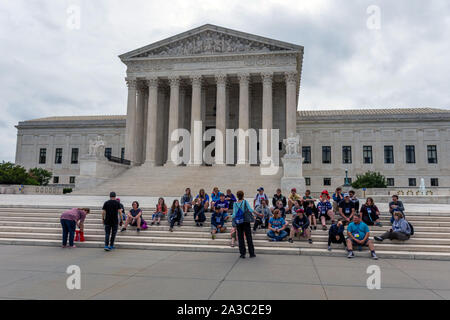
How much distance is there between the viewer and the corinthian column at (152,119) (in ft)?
130

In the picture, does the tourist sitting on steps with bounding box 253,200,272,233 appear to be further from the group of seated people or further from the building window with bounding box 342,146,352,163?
the building window with bounding box 342,146,352,163

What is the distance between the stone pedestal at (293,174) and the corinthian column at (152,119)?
16902 mm

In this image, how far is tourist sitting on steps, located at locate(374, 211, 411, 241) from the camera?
10.7 meters

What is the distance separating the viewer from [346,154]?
51156 millimetres

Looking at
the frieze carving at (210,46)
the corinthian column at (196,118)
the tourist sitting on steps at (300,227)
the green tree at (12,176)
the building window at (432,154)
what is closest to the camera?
the tourist sitting on steps at (300,227)

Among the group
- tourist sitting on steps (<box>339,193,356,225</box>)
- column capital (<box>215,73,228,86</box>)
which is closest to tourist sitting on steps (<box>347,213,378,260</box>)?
tourist sitting on steps (<box>339,193,356,225</box>)

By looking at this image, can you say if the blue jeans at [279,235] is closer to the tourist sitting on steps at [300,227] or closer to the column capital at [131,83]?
the tourist sitting on steps at [300,227]

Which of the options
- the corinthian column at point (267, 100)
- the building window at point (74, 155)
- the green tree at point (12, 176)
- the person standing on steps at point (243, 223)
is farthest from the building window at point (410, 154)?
the building window at point (74, 155)

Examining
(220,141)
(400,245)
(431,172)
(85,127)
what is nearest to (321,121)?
(431,172)

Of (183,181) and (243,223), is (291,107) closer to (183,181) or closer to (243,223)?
(183,181)

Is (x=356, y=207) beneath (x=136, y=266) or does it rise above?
above
